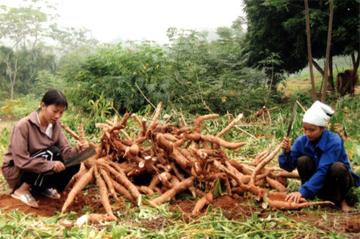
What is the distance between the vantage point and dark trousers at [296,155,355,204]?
2.07 m

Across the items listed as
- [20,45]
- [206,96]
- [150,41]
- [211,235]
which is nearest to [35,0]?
[20,45]

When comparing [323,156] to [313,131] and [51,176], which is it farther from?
[51,176]

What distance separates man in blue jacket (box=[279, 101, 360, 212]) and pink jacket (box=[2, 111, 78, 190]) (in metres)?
1.87

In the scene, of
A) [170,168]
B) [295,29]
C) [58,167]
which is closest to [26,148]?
[58,167]

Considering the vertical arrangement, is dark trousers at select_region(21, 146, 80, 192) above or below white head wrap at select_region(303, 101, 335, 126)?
below

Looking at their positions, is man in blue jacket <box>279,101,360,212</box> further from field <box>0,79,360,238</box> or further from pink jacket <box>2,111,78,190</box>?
pink jacket <box>2,111,78,190</box>

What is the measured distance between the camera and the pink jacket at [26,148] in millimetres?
2129

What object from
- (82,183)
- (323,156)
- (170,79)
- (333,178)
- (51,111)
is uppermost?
(170,79)

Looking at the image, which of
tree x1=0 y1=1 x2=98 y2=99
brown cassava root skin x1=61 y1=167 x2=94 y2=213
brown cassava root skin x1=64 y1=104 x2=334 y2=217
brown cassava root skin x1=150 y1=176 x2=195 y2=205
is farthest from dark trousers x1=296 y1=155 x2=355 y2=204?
tree x1=0 y1=1 x2=98 y2=99

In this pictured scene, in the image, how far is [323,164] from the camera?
6.93 feet

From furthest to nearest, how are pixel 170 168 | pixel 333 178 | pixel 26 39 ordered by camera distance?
pixel 26 39, pixel 170 168, pixel 333 178

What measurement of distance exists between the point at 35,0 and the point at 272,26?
18158 millimetres

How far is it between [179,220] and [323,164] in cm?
111

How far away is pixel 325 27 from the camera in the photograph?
23.0 feet
